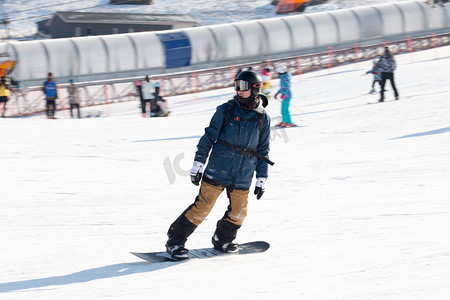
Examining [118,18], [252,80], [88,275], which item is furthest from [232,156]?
[118,18]

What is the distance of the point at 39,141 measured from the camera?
12.0m

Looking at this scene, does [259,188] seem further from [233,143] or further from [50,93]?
[50,93]

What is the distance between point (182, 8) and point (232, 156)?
43.6 m

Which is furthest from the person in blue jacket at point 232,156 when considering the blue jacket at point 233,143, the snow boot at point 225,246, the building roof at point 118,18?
the building roof at point 118,18

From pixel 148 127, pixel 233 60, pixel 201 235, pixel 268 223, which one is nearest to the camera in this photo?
pixel 201 235

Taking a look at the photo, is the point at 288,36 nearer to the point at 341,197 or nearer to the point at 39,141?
the point at 39,141

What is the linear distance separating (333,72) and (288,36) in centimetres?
508

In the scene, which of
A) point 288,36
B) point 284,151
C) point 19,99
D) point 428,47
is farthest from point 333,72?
point 284,151

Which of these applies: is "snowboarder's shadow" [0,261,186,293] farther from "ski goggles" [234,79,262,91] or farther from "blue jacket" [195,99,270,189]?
"ski goggles" [234,79,262,91]

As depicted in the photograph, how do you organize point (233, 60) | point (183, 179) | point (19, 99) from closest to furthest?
point (183, 179), point (19, 99), point (233, 60)

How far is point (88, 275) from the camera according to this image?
461 cm

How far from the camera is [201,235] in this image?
19.8ft

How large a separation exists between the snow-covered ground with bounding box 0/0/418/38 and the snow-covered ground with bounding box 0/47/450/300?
31.3m

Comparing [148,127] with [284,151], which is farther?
[148,127]
